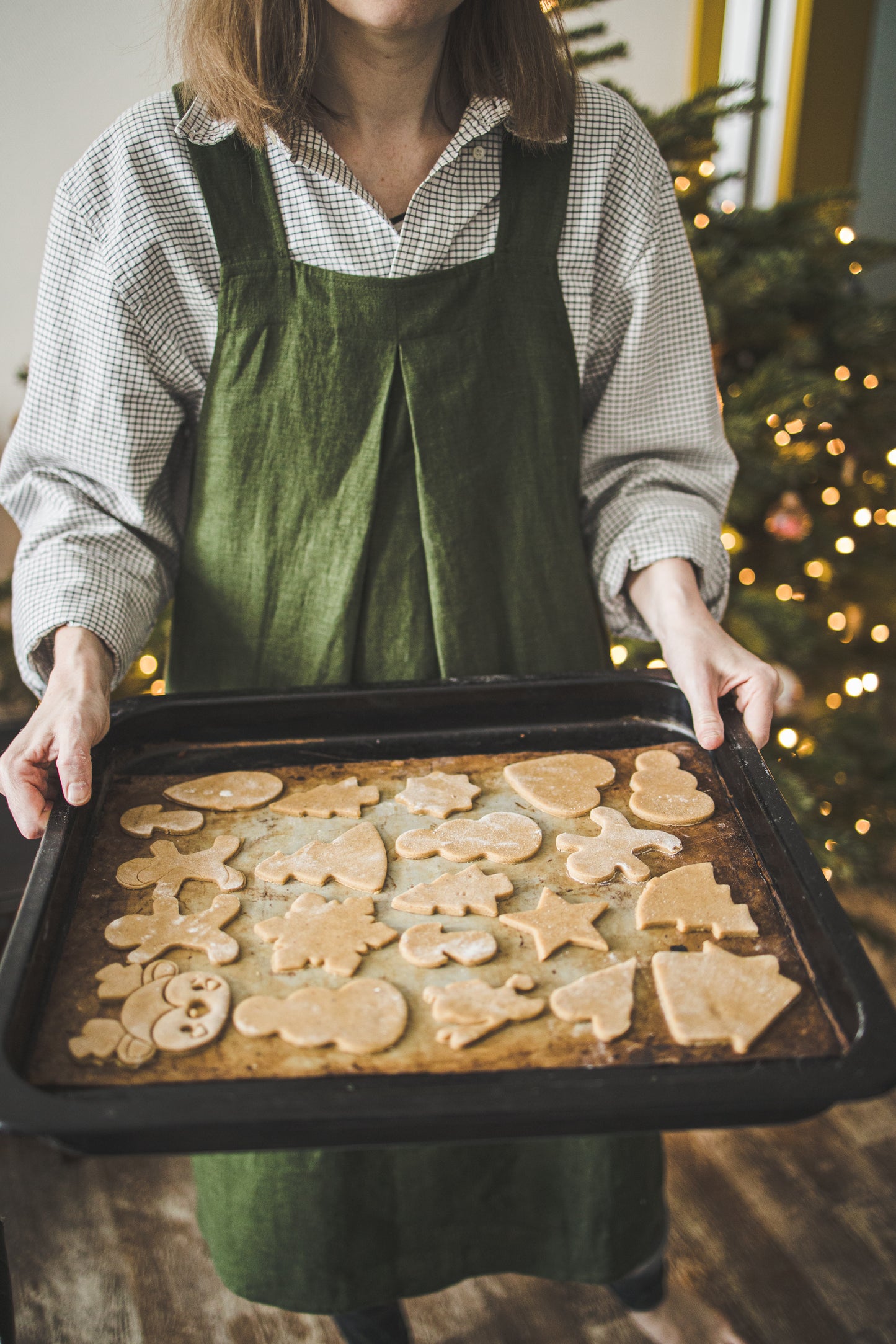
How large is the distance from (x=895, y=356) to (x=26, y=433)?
1520 millimetres

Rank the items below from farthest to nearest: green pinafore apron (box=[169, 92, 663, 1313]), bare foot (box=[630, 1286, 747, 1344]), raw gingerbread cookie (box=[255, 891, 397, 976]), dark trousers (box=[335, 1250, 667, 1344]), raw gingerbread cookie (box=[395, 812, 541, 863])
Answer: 1. bare foot (box=[630, 1286, 747, 1344])
2. dark trousers (box=[335, 1250, 667, 1344])
3. green pinafore apron (box=[169, 92, 663, 1313])
4. raw gingerbread cookie (box=[395, 812, 541, 863])
5. raw gingerbread cookie (box=[255, 891, 397, 976])

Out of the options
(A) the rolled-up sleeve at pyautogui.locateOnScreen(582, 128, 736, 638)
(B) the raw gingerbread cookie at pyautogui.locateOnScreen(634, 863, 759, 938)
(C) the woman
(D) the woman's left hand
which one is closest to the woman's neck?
(C) the woman

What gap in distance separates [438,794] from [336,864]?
12 centimetres

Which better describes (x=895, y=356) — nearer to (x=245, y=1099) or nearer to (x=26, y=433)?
(x=26, y=433)

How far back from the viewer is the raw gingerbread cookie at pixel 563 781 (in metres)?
0.85

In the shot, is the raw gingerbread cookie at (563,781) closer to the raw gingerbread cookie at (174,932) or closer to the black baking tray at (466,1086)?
the black baking tray at (466,1086)

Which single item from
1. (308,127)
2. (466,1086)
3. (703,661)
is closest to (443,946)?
(466,1086)

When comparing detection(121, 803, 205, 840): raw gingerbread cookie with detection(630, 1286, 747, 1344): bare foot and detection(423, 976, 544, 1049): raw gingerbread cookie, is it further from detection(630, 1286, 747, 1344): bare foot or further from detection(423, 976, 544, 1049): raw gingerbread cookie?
detection(630, 1286, 747, 1344): bare foot

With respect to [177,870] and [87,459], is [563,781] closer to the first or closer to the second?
[177,870]

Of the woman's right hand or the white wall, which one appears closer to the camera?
the woman's right hand

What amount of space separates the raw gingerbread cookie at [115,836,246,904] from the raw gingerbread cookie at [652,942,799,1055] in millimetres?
328

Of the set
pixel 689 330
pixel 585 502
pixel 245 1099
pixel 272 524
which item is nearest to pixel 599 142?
pixel 689 330

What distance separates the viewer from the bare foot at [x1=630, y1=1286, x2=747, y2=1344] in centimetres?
128

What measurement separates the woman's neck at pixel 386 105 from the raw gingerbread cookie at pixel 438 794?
54cm
